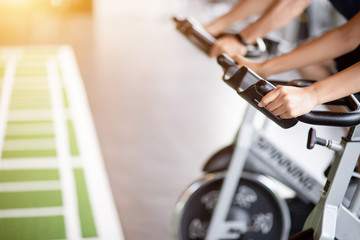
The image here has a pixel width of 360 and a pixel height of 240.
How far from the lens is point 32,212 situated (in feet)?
9.86

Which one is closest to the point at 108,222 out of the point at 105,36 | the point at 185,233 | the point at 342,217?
the point at 185,233

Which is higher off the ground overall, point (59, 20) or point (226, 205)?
point (59, 20)

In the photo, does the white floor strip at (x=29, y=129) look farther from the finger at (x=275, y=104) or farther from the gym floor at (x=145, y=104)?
the finger at (x=275, y=104)

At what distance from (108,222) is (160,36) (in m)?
4.49

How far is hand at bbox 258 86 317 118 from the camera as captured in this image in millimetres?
1345

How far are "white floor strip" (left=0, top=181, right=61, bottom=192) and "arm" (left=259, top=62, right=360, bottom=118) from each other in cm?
215

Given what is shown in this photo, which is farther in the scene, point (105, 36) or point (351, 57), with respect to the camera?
point (105, 36)

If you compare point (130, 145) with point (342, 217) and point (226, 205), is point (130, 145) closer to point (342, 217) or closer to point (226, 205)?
point (226, 205)

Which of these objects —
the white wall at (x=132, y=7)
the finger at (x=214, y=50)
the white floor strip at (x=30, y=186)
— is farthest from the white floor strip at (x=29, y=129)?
the white wall at (x=132, y=7)

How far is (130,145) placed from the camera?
3951 mm

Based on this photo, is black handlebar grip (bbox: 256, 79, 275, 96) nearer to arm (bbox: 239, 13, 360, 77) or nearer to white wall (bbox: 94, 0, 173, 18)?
arm (bbox: 239, 13, 360, 77)

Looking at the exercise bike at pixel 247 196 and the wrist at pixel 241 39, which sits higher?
the wrist at pixel 241 39

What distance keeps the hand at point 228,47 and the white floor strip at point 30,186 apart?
1.64 meters

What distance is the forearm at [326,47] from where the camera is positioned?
1.57 m
